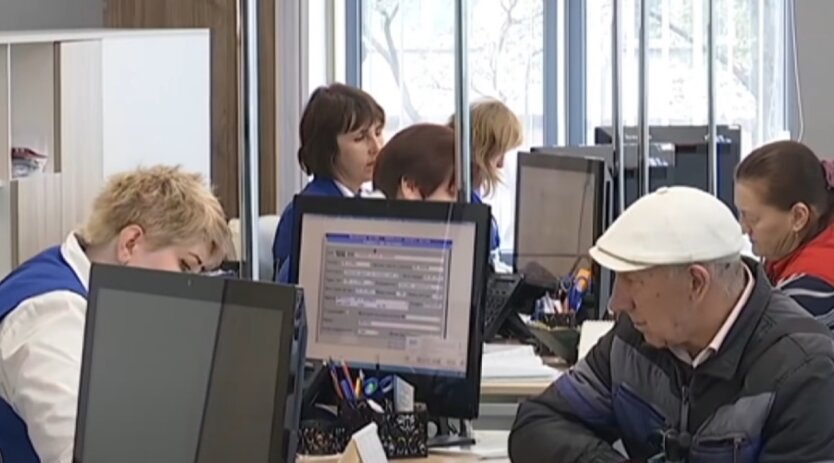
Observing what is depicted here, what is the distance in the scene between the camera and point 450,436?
106 inches

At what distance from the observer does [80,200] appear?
513 cm

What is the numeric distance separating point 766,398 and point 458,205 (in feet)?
2.16

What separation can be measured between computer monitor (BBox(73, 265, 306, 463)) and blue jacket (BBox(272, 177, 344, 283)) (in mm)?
954

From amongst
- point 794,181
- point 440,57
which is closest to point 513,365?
point 794,181

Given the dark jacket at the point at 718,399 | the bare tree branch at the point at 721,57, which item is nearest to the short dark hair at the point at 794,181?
the dark jacket at the point at 718,399

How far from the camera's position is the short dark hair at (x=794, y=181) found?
322 centimetres

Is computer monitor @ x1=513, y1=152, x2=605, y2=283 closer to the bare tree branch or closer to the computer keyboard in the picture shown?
the computer keyboard

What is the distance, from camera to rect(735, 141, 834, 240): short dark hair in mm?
3225

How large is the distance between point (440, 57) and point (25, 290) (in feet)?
15.9

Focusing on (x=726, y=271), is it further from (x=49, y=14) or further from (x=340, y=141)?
(x=49, y=14)

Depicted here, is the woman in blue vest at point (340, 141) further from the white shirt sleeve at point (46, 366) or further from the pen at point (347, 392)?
the white shirt sleeve at point (46, 366)

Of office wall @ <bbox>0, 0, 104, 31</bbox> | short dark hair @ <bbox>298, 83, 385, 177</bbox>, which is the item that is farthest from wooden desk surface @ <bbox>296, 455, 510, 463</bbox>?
office wall @ <bbox>0, 0, 104, 31</bbox>

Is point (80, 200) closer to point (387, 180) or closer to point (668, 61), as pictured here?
point (387, 180)

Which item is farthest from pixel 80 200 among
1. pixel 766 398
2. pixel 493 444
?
pixel 766 398
